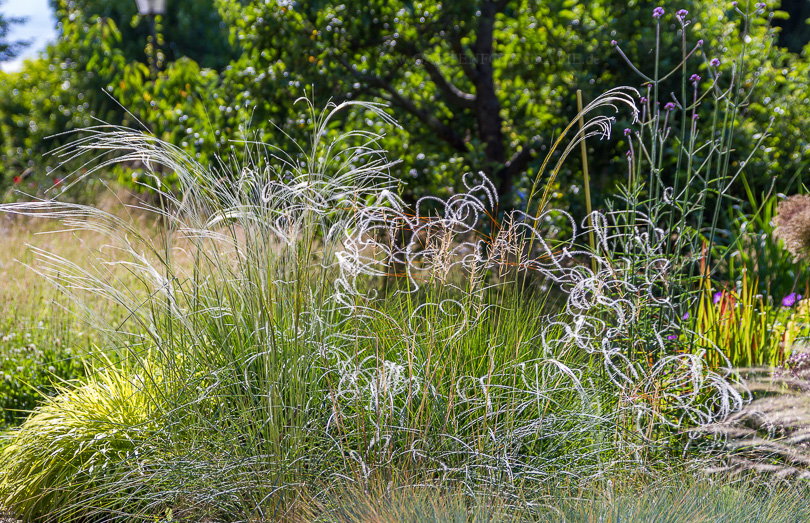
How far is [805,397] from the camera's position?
9.07ft

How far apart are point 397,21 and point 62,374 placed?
352cm

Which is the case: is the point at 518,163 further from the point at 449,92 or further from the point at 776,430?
the point at 776,430

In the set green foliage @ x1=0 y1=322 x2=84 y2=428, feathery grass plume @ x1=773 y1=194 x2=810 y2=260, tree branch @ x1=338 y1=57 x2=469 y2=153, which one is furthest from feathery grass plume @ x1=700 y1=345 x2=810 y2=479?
tree branch @ x1=338 y1=57 x2=469 y2=153

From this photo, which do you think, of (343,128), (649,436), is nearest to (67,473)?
(649,436)

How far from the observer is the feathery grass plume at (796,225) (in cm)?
399

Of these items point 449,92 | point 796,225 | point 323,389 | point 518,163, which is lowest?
point 323,389

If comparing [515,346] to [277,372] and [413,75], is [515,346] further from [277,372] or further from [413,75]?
[413,75]

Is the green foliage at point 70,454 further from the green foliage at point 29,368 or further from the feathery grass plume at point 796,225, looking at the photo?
the feathery grass plume at point 796,225

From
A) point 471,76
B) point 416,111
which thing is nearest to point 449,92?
point 471,76

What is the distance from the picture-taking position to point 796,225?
4016 mm

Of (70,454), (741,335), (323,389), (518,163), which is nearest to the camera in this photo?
(323,389)

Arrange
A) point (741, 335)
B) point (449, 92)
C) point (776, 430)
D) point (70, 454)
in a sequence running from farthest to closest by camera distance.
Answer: point (449, 92) → point (741, 335) → point (776, 430) → point (70, 454)

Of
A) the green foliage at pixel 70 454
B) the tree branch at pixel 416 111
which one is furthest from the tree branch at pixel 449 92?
the green foliage at pixel 70 454

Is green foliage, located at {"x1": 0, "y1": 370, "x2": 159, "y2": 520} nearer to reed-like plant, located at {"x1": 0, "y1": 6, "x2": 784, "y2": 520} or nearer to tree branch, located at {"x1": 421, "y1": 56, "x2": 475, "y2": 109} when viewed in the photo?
reed-like plant, located at {"x1": 0, "y1": 6, "x2": 784, "y2": 520}
